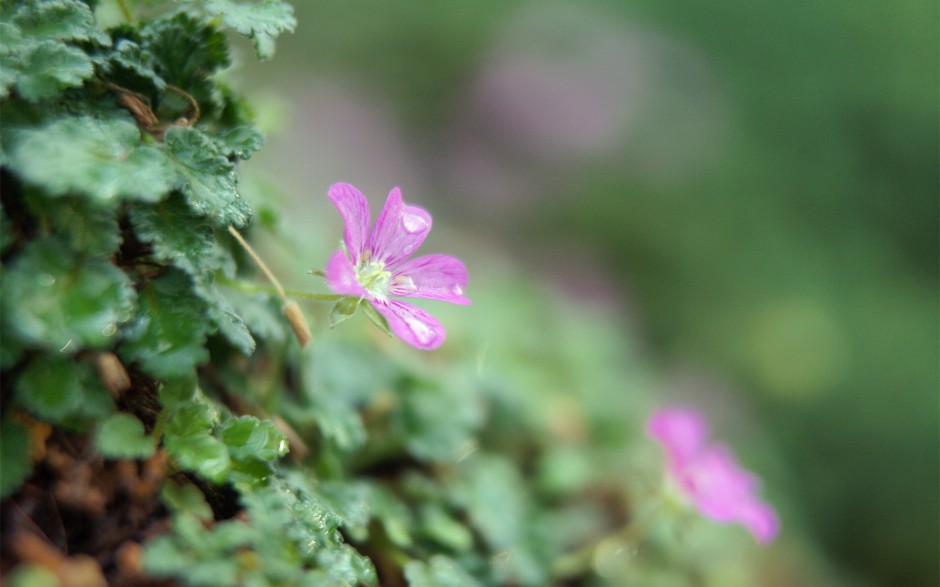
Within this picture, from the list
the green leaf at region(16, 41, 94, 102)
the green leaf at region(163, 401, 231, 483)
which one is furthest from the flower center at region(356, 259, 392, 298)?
the green leaf at region(16, 41, 94, 102)

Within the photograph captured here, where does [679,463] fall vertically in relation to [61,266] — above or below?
below

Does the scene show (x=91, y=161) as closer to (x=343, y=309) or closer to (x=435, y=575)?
(x=343, y=309)

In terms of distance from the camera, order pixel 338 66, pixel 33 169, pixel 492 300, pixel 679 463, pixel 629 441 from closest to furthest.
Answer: pixel 33 169
pixel 679 463
pixel 629 441
pixel 492 300
pixel 338 66

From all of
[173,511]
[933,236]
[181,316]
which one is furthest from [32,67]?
[933,236]

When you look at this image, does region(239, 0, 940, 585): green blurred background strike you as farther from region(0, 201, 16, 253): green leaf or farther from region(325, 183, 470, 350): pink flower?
region(0, 201, 16, 253): green leaf

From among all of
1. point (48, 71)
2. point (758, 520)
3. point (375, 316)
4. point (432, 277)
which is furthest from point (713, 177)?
point (48, 71)

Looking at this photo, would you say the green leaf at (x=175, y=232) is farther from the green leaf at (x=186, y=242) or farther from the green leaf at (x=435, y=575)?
the green leaf at (x=435, y=575)

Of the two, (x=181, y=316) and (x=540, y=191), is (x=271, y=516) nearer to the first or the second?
(x=181, y=316)
